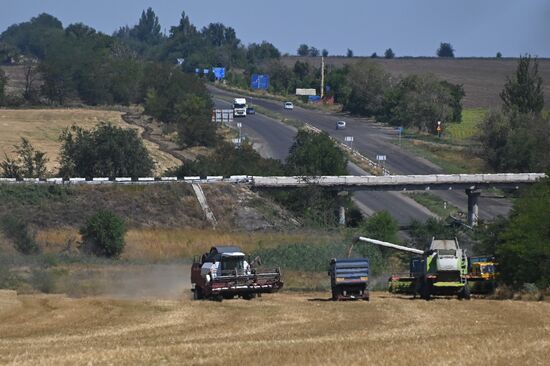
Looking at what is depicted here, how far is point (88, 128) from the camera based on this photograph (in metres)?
146

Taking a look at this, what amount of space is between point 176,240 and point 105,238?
7.61 metres

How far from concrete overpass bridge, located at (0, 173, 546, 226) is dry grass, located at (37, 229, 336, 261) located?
10703 millimetres

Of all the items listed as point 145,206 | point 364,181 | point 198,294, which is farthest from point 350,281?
point 364,181

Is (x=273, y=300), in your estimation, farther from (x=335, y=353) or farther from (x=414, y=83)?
(x=414, y=83)

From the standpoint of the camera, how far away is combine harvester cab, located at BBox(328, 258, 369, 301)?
47875 mm

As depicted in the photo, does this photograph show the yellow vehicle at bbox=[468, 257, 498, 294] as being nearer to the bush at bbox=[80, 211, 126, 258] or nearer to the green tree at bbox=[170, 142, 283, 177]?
the bush at bbox=[80, 211, 126, 258]

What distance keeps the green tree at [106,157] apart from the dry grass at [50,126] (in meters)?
6.78

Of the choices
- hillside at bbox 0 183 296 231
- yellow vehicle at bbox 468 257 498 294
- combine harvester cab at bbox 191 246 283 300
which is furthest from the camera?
hillside at bbox 0 183 296 231

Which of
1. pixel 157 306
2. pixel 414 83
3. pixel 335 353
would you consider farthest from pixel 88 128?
pixel 335 353

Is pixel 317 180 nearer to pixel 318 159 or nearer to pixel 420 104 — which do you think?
pixel 318 159

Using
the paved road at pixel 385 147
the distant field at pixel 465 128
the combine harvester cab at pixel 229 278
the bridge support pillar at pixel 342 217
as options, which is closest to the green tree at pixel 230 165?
the bridge support pillar at pixel 342 217

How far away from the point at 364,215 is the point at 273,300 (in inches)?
2039

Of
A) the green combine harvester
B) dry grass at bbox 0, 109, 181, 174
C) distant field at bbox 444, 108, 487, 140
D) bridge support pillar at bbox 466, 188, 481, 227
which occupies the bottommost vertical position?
distant field at bbox 444, 108, 487, 140

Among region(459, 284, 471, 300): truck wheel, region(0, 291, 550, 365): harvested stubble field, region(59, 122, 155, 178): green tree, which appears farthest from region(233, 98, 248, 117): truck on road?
region(0, 291, 550, 365): harvested stubble field
